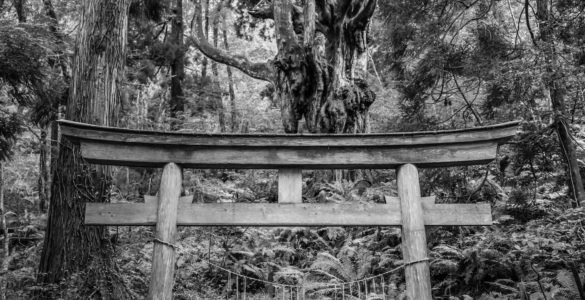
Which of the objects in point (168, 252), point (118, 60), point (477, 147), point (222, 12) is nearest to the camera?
point (168, 252)

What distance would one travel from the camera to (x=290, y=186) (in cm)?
486

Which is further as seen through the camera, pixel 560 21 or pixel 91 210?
pixel 560 21

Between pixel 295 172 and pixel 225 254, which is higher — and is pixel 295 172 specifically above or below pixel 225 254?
above

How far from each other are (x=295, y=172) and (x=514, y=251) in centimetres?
373

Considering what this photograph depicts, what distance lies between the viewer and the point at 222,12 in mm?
16578

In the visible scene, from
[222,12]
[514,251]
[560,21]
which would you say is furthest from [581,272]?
[222,12]

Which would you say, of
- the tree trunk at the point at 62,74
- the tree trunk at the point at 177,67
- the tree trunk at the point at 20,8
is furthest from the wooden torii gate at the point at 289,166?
the tree trunk at the point at 177,67

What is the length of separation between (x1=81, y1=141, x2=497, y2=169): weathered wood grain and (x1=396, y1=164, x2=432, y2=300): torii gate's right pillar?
20 centimetres

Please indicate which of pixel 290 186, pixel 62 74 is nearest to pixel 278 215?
pixel 290 186

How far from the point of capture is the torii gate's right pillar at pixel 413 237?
14.8 feet

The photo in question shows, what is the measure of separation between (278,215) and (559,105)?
475 centimetres

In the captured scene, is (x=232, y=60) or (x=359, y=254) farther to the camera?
(x=232, y=60)

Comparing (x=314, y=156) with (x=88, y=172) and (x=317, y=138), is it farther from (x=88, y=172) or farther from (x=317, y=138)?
(x=88, y=172)

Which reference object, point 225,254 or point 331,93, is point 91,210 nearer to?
point 225,254
